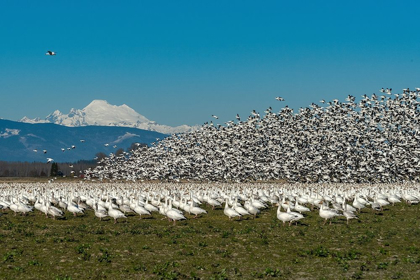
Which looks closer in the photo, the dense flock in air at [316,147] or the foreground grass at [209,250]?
the foreground grass at [209,250]

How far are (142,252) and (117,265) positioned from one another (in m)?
2.66

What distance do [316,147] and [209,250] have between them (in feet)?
268

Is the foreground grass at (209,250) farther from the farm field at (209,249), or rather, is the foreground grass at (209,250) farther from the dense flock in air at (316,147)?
the dense flock in air at (316,147)

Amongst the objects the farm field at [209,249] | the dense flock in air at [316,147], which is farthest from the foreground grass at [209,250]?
the dense flock in air at [316,147]

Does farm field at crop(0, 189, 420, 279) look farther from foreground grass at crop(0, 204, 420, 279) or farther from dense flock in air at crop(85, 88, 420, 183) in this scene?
dense flock in air at crop(85, 88, 420, 183)

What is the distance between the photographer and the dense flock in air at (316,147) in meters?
90.9

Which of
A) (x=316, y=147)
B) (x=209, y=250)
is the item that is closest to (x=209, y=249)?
(x=209, y=250)

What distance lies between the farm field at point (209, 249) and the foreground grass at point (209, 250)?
0.04 m

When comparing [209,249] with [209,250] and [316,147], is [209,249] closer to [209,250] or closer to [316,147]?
[209,250]

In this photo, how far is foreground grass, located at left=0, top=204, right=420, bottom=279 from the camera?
64.4 ft

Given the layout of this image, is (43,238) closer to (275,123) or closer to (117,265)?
(117,265)

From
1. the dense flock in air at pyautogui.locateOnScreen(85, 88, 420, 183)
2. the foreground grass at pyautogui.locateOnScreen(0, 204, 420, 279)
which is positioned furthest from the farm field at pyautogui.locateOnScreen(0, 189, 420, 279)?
the dense flock in air at pyautogui.locateOnScreen(85, 88, 420, 183)

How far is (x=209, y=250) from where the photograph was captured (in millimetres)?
23922

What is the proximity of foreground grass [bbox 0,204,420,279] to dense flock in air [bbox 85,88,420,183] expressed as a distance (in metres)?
55.2
